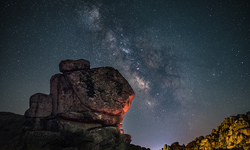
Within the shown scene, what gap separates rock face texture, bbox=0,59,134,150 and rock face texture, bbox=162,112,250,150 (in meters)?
16.8

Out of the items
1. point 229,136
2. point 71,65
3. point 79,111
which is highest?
point 71,65

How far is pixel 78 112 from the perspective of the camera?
65.1 feet

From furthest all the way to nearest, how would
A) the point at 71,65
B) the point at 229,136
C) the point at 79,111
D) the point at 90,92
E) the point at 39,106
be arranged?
the point at 229,136 < the point at 71,65 < the point at 90,92 < the point at 79,111 < the point at 39,106

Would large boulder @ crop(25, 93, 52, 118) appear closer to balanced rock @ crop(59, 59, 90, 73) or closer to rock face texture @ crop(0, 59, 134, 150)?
rock face texture @ crop(0, 59, 134, 150)

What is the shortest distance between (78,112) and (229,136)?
27.9 meters

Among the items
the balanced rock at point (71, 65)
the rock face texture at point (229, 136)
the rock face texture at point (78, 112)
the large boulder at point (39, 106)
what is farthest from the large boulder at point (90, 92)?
the rock face texture at point (229, 136)

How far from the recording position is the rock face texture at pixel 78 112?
17.2 meters

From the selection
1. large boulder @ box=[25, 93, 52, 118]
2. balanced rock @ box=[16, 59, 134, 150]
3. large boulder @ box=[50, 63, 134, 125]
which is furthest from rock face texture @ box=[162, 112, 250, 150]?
large boulder @ box=[25, 93, 52, 118]

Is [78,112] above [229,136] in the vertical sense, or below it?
below

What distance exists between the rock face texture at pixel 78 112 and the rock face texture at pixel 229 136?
16.8m

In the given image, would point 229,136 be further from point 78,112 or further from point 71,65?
point 71,65

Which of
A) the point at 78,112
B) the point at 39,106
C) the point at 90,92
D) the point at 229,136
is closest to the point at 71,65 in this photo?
the point at 90,92

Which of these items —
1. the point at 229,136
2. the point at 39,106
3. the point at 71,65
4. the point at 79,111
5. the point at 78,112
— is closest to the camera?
the point at 39,106

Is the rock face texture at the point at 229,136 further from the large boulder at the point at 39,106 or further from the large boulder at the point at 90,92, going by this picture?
the large boulder at the point at 39,106
